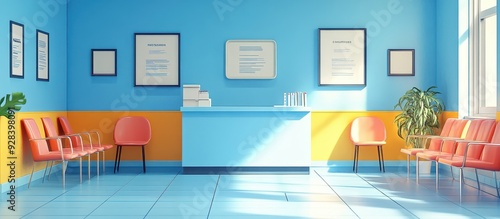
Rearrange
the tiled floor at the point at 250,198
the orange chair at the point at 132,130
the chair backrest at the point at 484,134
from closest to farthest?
the tiled floor at the point at 250,198
the chair backrest at the point at 484,134
the orange chair at the point at 132,130

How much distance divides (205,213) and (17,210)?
1837mm

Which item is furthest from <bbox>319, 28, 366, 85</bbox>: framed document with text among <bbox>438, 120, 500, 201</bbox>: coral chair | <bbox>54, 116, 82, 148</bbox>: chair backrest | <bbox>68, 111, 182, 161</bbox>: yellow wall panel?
<bbox>54, 116, 82, 148</bbox>: chair backrest

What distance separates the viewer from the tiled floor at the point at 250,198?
18.4 feet

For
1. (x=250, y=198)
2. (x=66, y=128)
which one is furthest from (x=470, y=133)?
(x=66, y=128)

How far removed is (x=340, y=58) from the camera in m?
9.36

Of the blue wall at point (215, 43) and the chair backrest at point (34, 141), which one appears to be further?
the blue wall at point (215, 43)

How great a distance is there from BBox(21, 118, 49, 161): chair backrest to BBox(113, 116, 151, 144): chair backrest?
169cm

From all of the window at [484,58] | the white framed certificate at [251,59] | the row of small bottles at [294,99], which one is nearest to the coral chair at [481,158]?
the window at [484,58]

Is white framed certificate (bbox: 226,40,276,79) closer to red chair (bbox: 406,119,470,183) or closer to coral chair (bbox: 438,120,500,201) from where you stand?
red chair (bbox: 406,119,470,183)

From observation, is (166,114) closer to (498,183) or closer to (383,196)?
(383,196)

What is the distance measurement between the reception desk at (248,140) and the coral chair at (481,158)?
2.27 meters

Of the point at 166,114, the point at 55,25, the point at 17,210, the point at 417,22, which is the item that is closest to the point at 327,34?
the point at 417,22

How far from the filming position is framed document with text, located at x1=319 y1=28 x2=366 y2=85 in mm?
9344

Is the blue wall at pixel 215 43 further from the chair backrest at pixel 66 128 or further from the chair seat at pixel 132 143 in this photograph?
the chair seat at pixel 132 143
